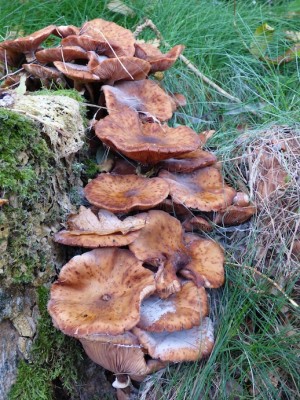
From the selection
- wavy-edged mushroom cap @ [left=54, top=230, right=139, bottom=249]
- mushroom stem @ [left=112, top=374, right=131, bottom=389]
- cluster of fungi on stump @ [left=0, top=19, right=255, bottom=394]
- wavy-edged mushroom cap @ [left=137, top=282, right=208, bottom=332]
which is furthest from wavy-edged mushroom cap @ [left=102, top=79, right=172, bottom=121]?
mushroom stem @ [left=112, top=374, right=131, bottom=389]

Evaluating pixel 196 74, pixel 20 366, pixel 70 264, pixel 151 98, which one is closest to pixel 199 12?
pixel 196 74

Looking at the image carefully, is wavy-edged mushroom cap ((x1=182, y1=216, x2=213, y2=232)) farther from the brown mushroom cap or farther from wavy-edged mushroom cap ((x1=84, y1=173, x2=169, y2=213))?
the brown mushroom cap

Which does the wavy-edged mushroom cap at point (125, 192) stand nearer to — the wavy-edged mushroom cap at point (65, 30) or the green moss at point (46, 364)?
the green moss at point (46, 364)

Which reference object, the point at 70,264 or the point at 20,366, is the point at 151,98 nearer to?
the point at 70,264

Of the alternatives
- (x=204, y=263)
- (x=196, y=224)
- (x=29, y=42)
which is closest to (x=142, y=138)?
(x=196, y=224)

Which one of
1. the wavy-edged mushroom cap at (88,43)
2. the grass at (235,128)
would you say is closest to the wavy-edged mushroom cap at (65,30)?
the wavy-edged mushroom cap at (88,43)

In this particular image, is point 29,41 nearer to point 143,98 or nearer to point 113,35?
point 113,35
